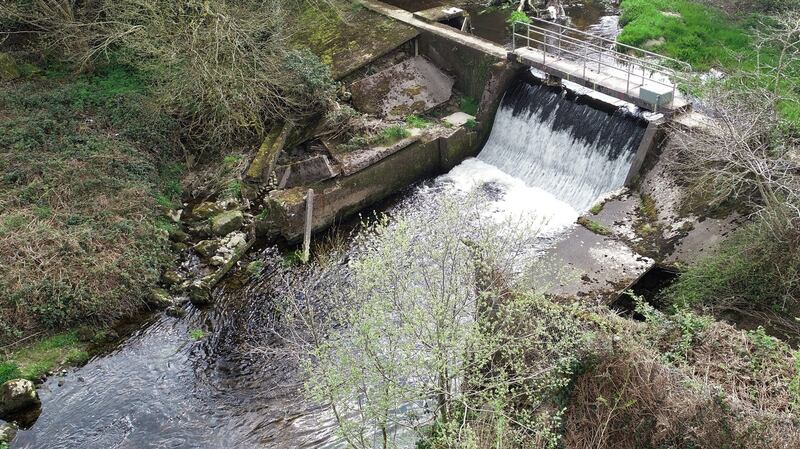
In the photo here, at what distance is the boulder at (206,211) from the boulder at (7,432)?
747 centimetres

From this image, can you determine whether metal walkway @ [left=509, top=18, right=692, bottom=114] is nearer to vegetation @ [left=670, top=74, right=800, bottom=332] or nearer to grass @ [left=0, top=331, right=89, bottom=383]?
vegetation @ [left=670, top=74, right=800, bottom=332]

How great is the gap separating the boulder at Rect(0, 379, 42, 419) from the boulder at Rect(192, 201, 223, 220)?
6.73m

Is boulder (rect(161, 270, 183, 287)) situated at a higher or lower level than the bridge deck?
lower

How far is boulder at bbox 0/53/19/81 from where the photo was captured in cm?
2173

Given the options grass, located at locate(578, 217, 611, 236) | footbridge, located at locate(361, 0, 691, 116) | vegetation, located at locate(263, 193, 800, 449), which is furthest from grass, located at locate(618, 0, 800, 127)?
vegetation, located at locate(263, 193, 800, 449)

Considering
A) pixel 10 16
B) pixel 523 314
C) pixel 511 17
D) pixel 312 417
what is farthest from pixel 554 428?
pixel 10 16

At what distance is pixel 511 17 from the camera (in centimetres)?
2662

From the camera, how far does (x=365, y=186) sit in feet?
63.8

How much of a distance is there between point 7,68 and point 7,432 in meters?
14.2

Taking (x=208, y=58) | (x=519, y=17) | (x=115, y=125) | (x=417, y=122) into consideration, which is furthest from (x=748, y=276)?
(x=115, y=125)

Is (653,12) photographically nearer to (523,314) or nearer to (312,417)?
(523,314)

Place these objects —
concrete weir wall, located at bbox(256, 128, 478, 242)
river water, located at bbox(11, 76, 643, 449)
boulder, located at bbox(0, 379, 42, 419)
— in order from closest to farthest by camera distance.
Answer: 1. river water, located at bbox(11, 76, 643, 449)
2. boulder, located at bbox(0, 379, 42, 419)
3. concrete weir wall, located at bbox(256, 128, 478, 242)

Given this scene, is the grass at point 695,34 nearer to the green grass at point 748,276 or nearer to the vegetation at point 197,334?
the green grass at point 748,276

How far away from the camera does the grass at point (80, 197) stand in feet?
49.6
